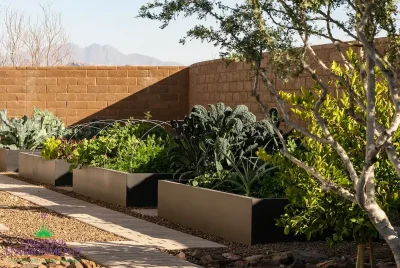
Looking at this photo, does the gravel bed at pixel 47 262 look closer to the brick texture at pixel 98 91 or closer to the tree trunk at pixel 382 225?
the tree trunk at pixel 382 225

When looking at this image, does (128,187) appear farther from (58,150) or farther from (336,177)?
(336,177)

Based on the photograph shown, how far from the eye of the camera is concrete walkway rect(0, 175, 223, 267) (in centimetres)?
762

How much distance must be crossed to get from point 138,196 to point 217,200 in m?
2.83

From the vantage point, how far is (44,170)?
1587cm

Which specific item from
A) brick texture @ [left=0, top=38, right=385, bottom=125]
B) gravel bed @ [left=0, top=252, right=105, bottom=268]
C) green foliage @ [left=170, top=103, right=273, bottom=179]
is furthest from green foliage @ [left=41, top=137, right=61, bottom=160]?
gravel bed @ [left=0, top=252, right=105, bottom=268]

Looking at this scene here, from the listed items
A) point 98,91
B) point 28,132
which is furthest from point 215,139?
point 98,91

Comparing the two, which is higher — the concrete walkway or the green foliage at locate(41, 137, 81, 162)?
the green foliage at locate(41, 137, 81, 162)

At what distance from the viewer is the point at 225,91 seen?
17625 mm

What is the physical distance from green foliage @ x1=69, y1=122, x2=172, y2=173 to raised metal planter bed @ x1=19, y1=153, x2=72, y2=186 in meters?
0.85

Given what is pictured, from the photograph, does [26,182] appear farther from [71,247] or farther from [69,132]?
[71,247]

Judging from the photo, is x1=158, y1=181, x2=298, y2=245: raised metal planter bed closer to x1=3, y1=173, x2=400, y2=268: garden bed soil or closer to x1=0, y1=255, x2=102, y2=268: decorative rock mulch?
x1=3, y1=173, x2=400, y2=268: garden bed soil

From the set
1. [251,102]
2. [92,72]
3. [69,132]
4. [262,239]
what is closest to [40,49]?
[92,72]

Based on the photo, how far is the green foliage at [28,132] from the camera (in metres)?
18.8

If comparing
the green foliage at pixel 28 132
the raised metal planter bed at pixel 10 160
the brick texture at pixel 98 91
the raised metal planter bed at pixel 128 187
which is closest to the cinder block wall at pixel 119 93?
the brick texture at pixel 98 91
